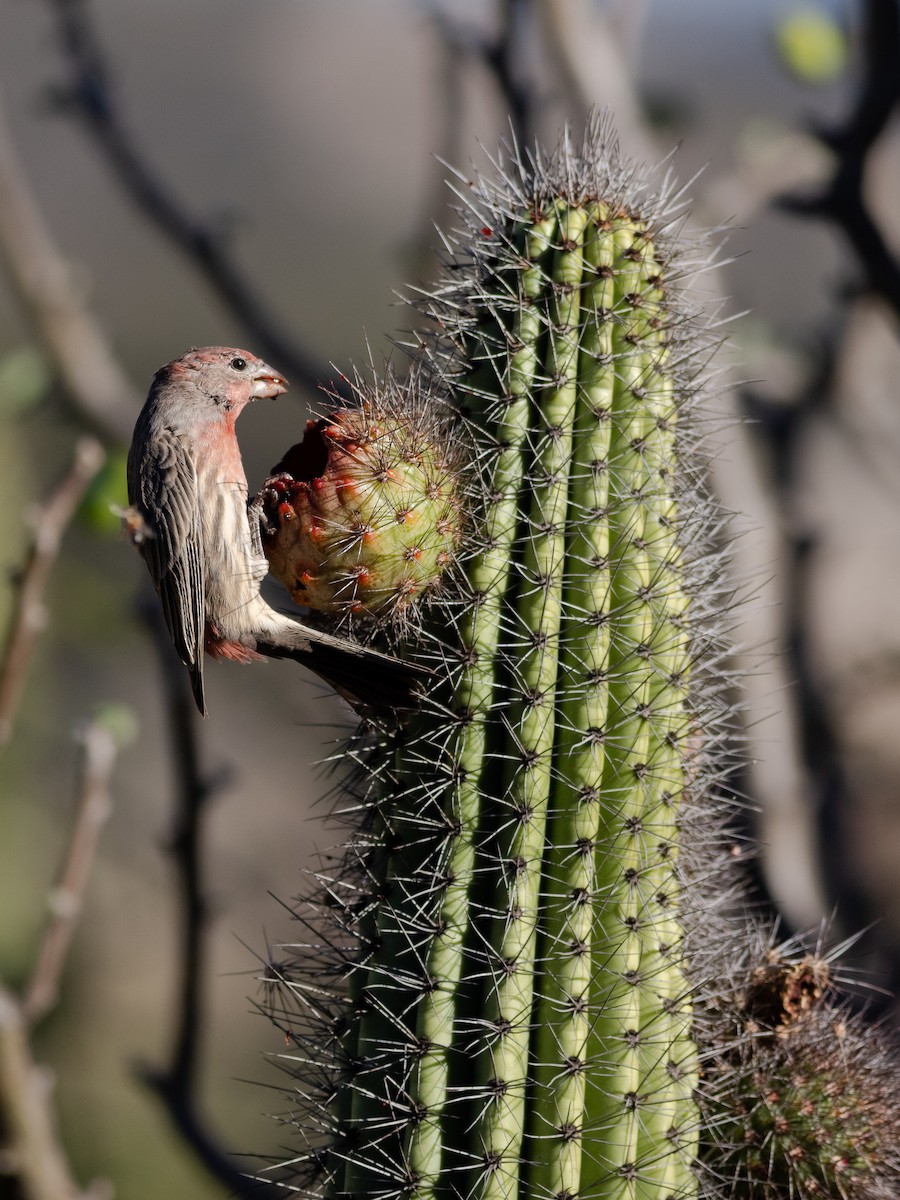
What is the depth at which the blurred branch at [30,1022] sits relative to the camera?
179cm

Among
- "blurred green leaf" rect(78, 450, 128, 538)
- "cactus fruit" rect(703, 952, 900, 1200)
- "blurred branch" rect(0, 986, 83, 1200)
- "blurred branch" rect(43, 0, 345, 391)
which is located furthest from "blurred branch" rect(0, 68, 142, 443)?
"cactus fruit" rect(703, 952, 900, 1200)

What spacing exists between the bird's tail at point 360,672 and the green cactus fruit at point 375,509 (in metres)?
0.05

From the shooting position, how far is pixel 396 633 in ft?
3.72

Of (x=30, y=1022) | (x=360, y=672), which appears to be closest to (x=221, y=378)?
(x=360, y=672)

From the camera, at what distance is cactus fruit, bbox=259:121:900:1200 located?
3.42 ft

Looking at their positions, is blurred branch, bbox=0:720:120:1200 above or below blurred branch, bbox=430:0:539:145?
below

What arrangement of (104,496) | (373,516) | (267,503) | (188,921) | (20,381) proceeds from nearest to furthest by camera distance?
1. (373,516)
2. (267,503)
3. (104,496)
4. (20,381)
5. (188,921)

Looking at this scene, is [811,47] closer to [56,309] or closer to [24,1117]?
[56,309]

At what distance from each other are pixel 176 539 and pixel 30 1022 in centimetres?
104

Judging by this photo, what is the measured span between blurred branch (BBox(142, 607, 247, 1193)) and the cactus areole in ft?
4.81

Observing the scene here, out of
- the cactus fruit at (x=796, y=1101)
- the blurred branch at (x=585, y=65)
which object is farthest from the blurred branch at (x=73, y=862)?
the blurred branch at (x=585, y=65)

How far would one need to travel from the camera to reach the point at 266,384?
1404 mm

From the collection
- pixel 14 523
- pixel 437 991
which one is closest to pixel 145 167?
pixel 14 523

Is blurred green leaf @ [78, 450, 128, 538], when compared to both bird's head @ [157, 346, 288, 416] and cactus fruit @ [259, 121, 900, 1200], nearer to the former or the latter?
bird's head @ [157, 346, 288, 416]
